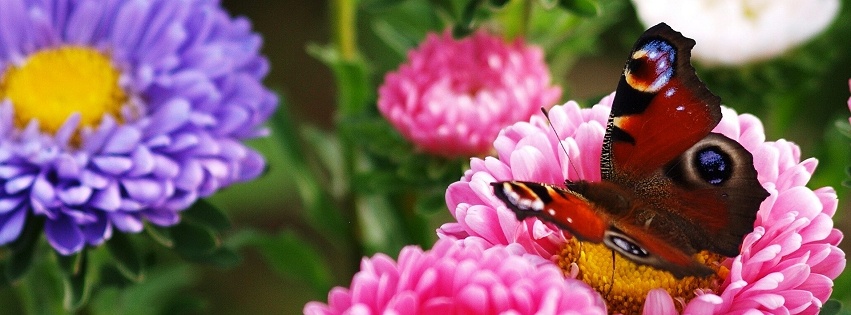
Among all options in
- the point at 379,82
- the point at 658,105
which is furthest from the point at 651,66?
the point at 379,82

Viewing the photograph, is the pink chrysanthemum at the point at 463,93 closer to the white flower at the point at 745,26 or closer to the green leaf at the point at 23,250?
the white flower at the point at 745,26

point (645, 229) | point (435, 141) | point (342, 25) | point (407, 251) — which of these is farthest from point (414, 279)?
point (342, 25)

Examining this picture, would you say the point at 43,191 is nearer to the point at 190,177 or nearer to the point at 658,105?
the point at 190,177

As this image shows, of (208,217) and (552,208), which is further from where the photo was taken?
(208,217)

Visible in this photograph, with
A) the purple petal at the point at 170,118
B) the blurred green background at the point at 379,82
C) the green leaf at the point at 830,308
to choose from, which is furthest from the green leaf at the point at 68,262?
the green leaf at the point at 830,308

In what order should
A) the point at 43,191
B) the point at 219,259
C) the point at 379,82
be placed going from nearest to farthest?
1. the point at 43,191
2. the point at 219,259
3. the point at 379,82

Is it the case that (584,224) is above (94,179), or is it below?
above

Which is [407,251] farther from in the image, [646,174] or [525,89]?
[525,89]

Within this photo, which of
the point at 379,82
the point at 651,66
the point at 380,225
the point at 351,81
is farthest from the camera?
the point at 379,82
